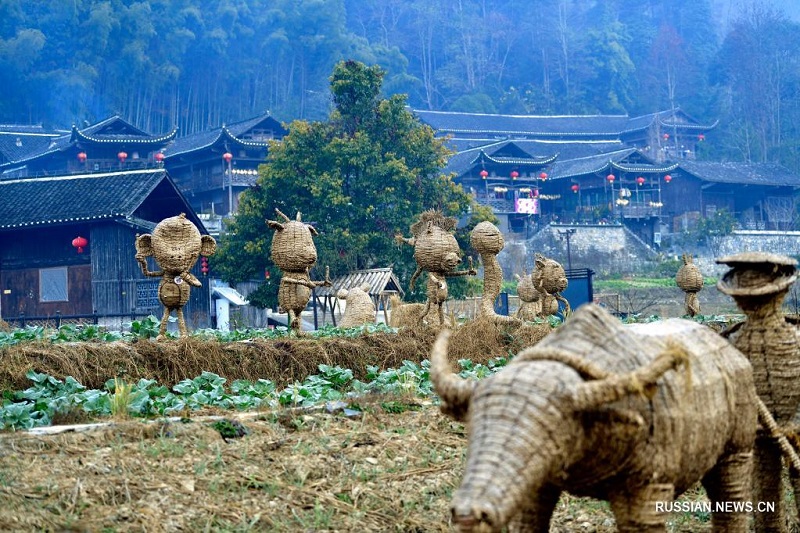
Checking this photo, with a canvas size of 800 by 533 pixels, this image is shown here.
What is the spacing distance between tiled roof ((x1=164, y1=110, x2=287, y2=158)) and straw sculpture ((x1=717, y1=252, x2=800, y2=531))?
119 ft

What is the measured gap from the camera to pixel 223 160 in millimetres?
42469

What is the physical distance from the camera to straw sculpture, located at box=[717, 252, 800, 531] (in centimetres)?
559

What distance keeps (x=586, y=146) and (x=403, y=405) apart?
50.3m

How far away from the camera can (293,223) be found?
43.8ft

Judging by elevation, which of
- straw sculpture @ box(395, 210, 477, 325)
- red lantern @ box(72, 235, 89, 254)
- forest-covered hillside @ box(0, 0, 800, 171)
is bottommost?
straw sculpture @ box(395, 210, 477, 325)

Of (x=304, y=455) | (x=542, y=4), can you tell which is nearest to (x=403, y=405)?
(x=304, y=455)

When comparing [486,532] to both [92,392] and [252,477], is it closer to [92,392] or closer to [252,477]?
[252,477]

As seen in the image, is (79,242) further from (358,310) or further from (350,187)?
(358,310)

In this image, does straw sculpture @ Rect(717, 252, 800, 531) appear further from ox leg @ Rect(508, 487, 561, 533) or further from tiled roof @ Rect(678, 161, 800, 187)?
tiled roof @ Rect(678, 161, 800, 187)

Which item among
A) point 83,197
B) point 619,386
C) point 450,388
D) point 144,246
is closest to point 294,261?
point 144,246

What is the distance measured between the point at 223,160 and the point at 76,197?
51.0 ft

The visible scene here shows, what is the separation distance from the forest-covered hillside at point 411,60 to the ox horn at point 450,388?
55244 mm

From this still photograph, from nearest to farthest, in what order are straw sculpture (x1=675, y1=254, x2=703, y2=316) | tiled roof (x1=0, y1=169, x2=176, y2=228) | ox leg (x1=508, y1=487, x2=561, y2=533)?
ox leg (x1=508, y1=487, x2=561, y2=533), straw sculpture (x1=675, y1=254, x2=703, y2=316), tiled roof (x1=0, y1=169, x2=176, y2=228)

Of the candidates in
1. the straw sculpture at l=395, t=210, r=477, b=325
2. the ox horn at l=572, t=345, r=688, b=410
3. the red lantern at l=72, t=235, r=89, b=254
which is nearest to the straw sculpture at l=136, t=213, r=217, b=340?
the straw sculpture at l=395, t=210, r=477, b=325
